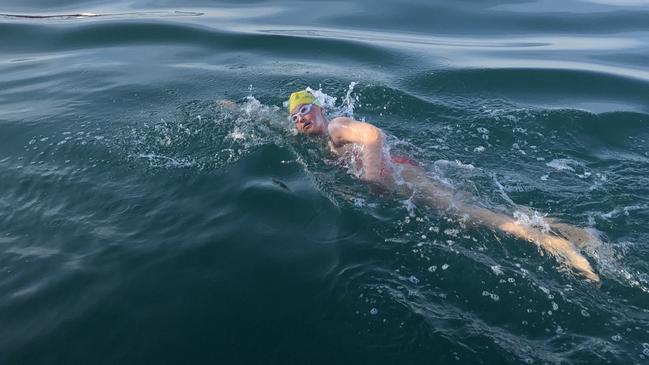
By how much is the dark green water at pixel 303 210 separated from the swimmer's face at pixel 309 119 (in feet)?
0.64

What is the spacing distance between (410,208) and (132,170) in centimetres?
309

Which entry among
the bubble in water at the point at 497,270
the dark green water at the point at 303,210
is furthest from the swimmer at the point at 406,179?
the bubble in water at the point at 497,270

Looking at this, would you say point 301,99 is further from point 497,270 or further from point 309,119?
point 497,270

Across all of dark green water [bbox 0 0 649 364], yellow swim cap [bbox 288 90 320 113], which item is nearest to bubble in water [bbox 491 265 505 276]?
dark green water [bbox 0 0 649 364]

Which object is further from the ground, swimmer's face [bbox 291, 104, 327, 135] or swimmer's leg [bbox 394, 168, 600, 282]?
swimmer's face [bbox 291, 104, 327, 135]

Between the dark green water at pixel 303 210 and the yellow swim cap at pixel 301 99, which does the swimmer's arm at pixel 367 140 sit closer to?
Result: the dark green water at pixel 303 210

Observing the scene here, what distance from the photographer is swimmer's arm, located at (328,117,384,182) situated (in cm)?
571

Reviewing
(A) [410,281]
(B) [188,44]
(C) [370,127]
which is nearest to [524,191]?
(C) [370,127]

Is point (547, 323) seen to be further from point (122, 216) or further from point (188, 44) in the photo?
point (188, 44)

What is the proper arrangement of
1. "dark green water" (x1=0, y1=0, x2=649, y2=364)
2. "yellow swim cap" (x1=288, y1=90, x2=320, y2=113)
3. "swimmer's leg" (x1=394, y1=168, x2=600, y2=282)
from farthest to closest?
"yellow swim cap" (x1=288, y1=90, x2=320, y2=113)
"swimmer's leg" (x1=394, y1=168, x2=600, y2=282)
"dark green water" (x1=0, y1=0, x2=649, y2=364)

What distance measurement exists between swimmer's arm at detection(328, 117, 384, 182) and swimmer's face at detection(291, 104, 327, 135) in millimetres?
359

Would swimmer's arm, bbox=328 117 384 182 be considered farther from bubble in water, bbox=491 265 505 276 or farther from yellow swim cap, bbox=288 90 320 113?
bubble in water, bbox=491 265 505 276

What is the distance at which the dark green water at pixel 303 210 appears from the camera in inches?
147

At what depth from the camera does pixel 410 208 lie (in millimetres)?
5137
